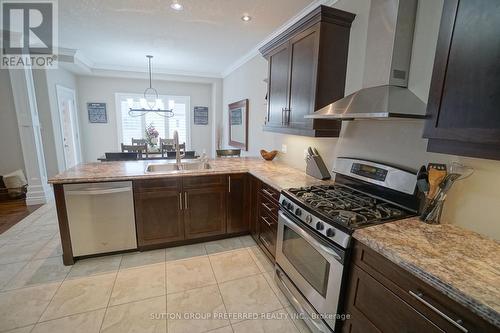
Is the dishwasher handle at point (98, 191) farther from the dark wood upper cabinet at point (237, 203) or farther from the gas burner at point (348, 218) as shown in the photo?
the gas burner at point (348, 218)

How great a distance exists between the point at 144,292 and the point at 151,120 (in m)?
4.92

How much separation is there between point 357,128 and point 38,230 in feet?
13.0

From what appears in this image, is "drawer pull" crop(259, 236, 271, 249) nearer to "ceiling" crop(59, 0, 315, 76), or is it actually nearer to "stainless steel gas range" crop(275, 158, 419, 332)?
"stainless steel gas range" crop(275, 158, 419, 332)

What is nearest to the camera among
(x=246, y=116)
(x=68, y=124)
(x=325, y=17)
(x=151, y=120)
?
(x=325, y=17)

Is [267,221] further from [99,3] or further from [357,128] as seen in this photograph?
[99,3]

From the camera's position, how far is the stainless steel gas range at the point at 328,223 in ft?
4.60

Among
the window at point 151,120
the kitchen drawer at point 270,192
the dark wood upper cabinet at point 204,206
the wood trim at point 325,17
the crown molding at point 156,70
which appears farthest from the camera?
the window at point 151,120

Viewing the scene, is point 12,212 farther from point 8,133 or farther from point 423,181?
point 423,181

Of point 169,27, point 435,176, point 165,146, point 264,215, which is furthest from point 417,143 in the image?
point 165,146

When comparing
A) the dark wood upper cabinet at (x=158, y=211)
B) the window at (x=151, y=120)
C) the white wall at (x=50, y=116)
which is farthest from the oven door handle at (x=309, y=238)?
the window at (x=151, y=120)

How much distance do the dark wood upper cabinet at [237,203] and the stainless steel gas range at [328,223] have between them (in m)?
0.87

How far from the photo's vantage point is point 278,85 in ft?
8.52

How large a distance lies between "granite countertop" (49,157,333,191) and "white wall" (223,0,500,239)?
1.09ft

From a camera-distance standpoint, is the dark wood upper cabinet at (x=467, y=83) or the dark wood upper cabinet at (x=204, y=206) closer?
the dark wood upper cabinet at (x=467, y=83)
